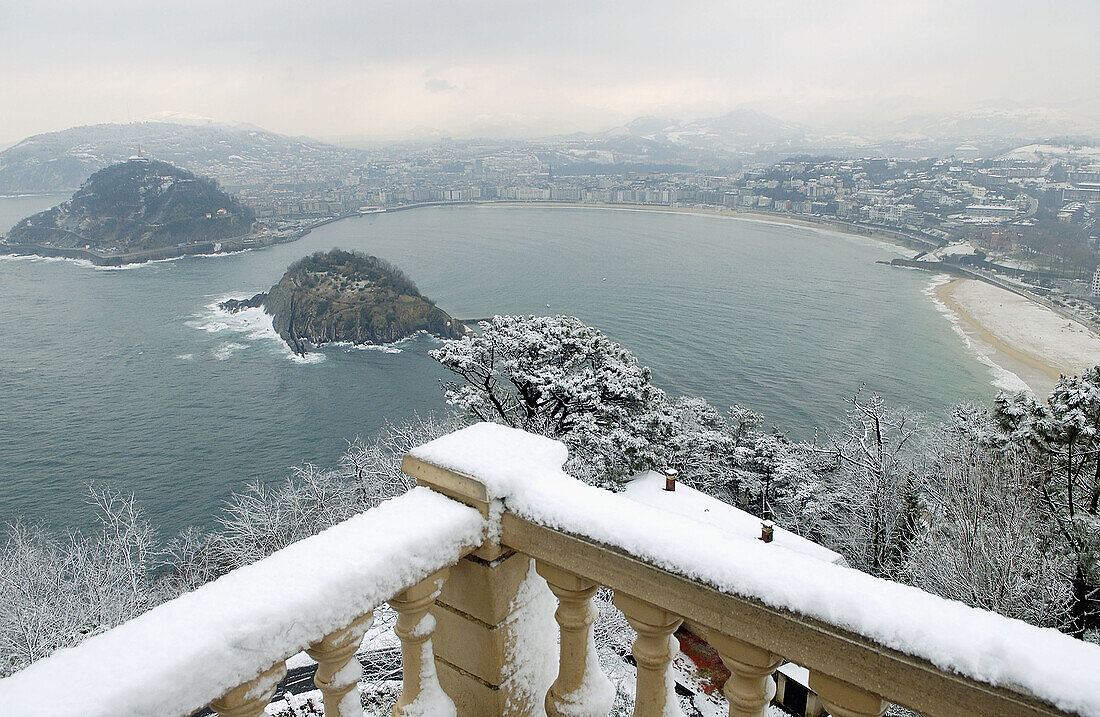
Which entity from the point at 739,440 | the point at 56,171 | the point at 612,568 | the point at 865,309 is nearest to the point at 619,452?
the point at 739,440

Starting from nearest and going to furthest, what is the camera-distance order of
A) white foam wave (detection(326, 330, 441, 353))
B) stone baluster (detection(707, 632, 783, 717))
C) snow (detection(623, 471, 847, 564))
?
stone baluster (detection(707, 632, 783, 717)) < snow (detection(623, 471, 847, 564)) < white foam wave (detection(326, 330, 441, 353))

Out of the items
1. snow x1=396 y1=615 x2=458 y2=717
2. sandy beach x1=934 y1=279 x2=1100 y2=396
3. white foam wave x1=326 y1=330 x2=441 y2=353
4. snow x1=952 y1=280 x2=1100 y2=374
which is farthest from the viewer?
white foam wave x1=326 y1=330 x2=441 y2=353

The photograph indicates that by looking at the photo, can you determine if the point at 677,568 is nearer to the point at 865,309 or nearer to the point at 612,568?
the point at 612,568

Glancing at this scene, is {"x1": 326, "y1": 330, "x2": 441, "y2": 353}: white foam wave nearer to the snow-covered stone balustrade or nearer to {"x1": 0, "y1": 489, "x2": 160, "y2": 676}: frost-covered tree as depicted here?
{"x1": 0, "y1": 489, "x2": 160, "y2": 676}: frost-covered tree

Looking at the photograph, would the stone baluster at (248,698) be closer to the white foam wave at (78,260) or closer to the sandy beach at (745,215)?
the sandy beach at (745,215)

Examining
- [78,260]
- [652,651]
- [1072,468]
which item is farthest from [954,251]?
[78,260]

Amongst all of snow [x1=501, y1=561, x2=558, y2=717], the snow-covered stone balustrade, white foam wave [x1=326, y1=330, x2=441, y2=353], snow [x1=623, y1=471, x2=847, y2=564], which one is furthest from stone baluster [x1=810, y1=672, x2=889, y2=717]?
white foam wave [x1=326, y1=330, x2=441, y2=353]
